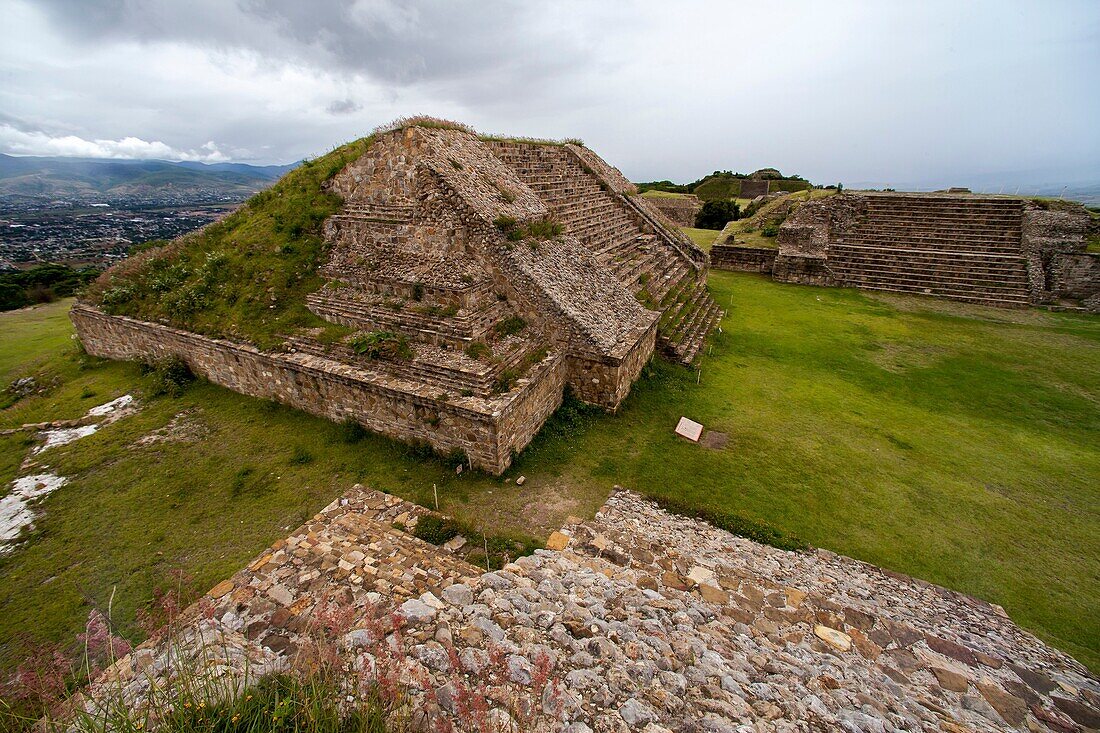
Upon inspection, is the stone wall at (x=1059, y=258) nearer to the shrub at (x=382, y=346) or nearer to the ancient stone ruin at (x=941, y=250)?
the ancient stone ruin at (x=941, y=250)

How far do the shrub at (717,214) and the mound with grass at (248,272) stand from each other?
79.0 feet

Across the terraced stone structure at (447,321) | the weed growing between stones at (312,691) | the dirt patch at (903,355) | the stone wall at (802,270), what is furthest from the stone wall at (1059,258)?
the weed growing between stones at (312,691)

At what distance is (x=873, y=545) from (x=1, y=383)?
20.0 m

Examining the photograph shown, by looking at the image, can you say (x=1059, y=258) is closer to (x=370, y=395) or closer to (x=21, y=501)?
(x=370, y=395)

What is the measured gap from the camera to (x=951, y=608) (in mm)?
4895

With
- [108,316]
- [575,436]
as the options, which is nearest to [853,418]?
[575,436]

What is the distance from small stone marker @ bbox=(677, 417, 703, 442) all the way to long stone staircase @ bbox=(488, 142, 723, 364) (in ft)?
8.25

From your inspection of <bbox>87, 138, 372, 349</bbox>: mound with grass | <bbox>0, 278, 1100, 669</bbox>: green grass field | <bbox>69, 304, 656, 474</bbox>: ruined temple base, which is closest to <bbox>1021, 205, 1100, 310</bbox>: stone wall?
<bbox>0, 278, 1100, 669</bbox>: green grass field

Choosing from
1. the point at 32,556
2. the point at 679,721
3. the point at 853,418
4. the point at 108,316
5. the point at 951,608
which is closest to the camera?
the point at 679,721

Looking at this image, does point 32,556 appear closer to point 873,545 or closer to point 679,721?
point 679,721

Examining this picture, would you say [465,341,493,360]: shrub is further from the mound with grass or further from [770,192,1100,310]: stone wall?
[770,192,1100,310]: stone wall

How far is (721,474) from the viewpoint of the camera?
7.13 m

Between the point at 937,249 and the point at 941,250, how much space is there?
140mm

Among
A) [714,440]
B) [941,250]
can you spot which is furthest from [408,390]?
[941,250]
